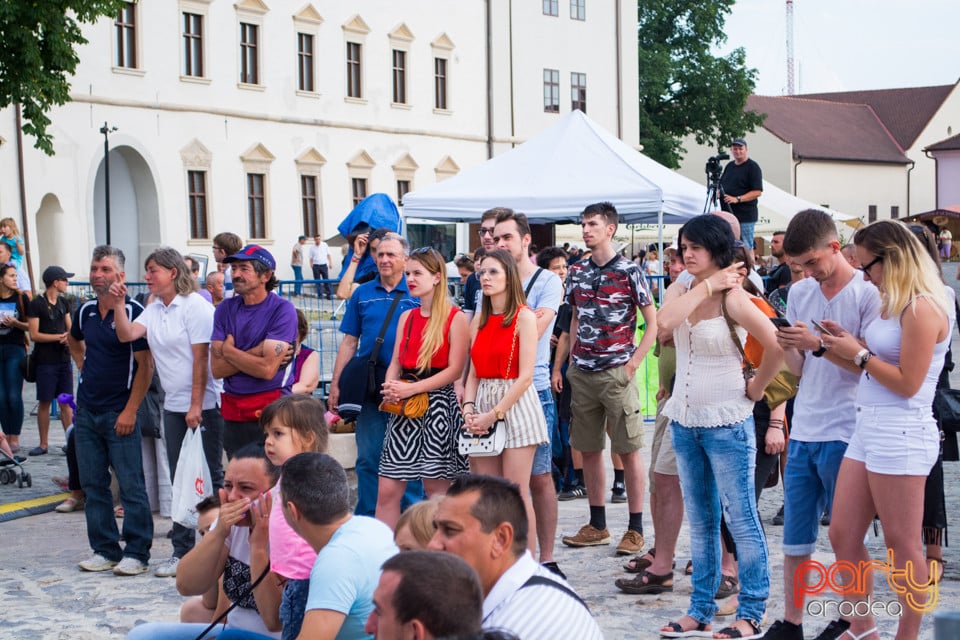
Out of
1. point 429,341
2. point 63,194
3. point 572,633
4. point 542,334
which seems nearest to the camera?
point 572,633

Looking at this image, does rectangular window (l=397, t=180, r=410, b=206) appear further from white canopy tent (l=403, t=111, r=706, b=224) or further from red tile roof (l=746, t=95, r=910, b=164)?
red tile roof (l=746, t=95, r=910, b=164)

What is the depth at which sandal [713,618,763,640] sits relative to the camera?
552 cm

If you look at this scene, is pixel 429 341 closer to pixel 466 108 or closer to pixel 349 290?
pixel 349 290

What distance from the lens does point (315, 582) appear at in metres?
3.98

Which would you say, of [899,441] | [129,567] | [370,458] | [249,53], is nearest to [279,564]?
[899,441]

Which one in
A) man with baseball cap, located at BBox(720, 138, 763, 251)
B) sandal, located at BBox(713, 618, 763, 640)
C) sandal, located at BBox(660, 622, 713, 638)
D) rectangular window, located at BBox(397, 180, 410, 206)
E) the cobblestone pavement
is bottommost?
the cobblestone pavement

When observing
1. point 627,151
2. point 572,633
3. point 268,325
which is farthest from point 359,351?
point 627,151

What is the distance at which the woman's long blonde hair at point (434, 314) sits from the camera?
6684mm

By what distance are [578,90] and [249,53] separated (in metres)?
14.4

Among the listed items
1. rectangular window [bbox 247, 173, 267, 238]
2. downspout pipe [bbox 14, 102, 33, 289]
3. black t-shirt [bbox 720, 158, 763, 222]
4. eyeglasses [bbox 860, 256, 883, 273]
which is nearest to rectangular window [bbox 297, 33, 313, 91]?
rectangular window [bbox 247, 173, 267, 238]

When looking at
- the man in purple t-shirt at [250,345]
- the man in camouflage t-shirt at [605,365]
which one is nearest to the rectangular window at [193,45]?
the man in purple t-shirt at [250,345]

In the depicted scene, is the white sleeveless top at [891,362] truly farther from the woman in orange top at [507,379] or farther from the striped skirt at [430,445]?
the striped skirt at [430,445]

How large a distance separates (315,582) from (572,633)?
1061 mm

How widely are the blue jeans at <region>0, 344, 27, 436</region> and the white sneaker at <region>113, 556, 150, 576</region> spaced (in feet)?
16.5
